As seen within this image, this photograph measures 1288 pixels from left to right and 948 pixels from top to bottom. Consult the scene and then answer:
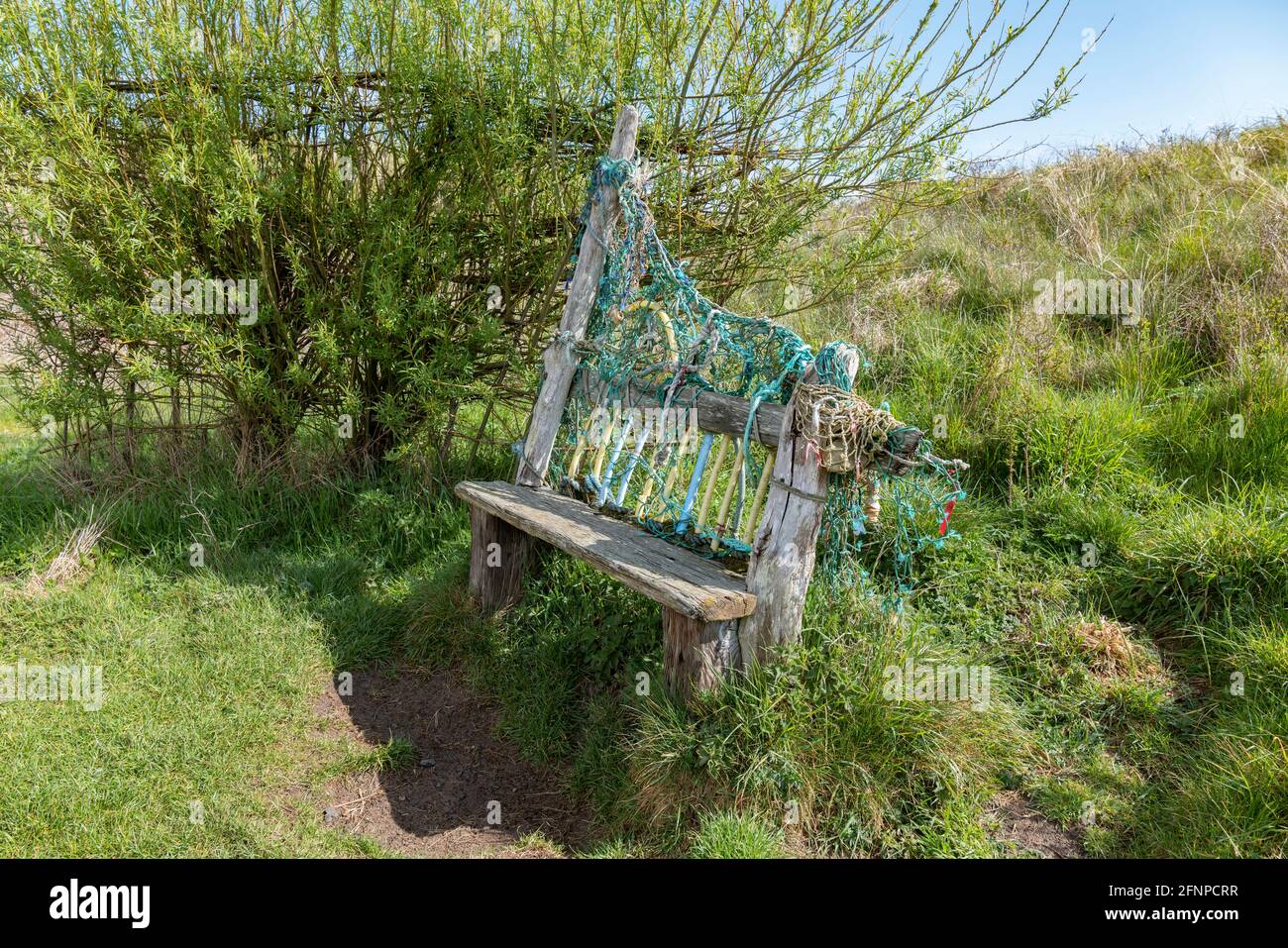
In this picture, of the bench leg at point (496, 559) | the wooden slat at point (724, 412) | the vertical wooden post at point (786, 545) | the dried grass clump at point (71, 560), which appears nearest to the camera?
the vertical wooden post at point (786, 545)

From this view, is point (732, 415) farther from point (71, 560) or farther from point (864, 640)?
point (71, 560)

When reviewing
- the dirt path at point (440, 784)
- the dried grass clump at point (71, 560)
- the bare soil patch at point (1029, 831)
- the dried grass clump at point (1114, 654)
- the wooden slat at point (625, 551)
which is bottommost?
the dirt path at point (440, 784)

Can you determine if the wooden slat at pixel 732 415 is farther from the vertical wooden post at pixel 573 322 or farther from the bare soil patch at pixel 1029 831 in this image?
the bare soil patch at pixel 1029 831

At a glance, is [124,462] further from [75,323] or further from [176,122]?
[176,122]

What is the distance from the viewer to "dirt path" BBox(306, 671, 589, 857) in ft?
11.8

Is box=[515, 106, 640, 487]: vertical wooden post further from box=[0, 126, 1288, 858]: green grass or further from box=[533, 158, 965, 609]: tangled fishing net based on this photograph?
box=[0, 126, 1288, 858]: green grass

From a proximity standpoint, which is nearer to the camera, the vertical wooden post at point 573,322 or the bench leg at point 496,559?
the vertical wooden post at point 573,322

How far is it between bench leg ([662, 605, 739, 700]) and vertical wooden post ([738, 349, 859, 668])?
0.07 meters

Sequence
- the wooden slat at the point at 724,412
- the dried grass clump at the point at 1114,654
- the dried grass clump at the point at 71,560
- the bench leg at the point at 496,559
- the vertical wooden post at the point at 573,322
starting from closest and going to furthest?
the wooden slat at the point at 724,412 → the dried grass clump at the point at 1114,654 → the vertical wooden post at the point at 573,322 → the bench leg at the point at 496,559 → the dried grass clump at the point at 71,560

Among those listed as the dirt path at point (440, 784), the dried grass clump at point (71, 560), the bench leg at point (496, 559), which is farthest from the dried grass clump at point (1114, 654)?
the dried grass clump at point (71, 560)

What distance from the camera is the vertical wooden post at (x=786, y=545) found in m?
3.27

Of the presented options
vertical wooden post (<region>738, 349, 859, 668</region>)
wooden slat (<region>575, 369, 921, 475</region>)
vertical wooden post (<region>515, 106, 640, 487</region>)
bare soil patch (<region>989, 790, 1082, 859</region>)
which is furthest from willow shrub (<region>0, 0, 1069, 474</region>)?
bare soil patch (<region>989, 790, 1082, 859</region>)

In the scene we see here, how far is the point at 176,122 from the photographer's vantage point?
4.88 metres

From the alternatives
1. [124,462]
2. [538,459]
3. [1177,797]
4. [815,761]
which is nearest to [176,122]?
[124,462]
